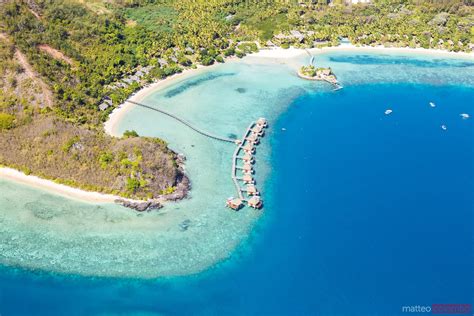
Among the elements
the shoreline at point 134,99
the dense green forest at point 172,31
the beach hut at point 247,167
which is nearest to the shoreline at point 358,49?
the shoreline at point 134,99

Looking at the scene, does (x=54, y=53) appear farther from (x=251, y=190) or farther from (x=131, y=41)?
(x=251, y=190)

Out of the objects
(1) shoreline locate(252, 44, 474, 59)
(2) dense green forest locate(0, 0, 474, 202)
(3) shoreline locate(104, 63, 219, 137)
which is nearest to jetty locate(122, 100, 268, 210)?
(3) shoreline locate(104, 63, 219, 137)

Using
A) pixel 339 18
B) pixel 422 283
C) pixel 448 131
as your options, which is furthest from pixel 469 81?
pixel 422 283

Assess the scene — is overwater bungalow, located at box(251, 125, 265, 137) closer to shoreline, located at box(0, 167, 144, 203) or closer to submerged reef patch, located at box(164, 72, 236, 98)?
submerged reef patch, located at box(164, 72, 236, 98)

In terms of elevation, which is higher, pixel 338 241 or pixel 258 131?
pixel 258 131

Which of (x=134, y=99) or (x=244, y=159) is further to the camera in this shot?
(x=134, y=99)

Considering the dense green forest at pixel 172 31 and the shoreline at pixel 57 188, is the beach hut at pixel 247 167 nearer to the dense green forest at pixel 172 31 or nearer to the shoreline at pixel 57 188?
the shoreline at pixel 57 188

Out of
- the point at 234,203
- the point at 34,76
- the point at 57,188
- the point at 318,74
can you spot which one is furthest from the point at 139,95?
the point at 318,74
